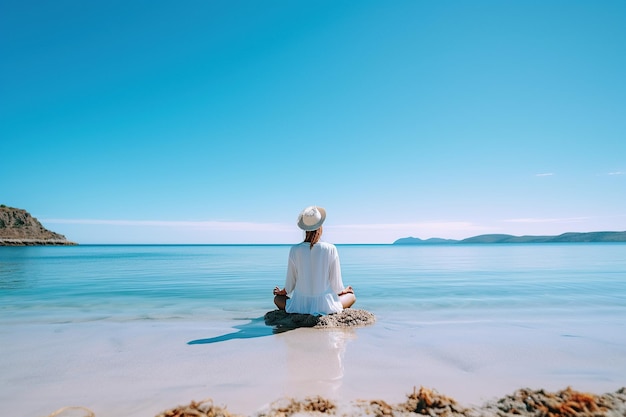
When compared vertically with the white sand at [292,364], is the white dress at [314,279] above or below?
above

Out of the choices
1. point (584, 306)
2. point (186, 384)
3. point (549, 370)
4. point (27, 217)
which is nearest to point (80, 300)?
point (186, 384)

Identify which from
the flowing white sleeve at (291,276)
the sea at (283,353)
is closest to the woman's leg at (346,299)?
the sea at (283,353)

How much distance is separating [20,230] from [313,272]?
11438 centimetres

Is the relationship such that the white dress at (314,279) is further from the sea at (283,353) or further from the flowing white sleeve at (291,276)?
the sea at (283,353)

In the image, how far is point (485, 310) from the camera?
8469mm

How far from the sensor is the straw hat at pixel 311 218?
661 cm

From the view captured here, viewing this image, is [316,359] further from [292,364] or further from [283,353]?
[283,353]

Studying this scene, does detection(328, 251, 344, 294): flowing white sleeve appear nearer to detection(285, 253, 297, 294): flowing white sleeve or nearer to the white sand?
detection(285, 253, 297, 294): flowing white sleeve

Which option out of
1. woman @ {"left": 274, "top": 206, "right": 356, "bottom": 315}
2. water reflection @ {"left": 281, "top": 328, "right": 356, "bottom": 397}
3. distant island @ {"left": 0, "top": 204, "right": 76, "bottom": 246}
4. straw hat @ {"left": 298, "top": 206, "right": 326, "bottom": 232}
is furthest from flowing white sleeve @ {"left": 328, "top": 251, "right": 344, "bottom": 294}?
distant island @ {"left": 0, "top": 204, "right": 76, "bottom": 246}

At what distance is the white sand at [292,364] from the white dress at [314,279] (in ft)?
2.13

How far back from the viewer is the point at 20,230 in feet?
308

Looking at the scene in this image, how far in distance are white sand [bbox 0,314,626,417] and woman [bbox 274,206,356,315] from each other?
0.66 meters

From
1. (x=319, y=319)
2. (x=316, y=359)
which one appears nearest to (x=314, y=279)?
(x=319, y=319)

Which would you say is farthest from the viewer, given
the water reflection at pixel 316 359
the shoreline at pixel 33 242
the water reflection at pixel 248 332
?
the shoreline at pixel 33 242
